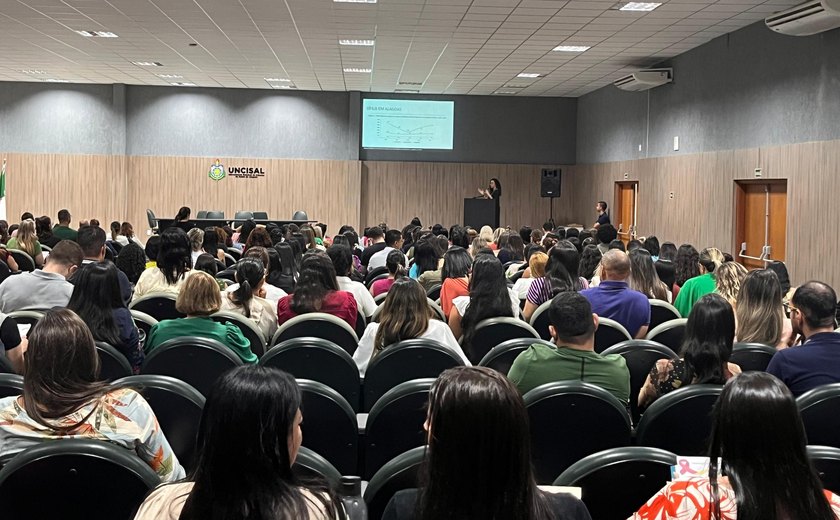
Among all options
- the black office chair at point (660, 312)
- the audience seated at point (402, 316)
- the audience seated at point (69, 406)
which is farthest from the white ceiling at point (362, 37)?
the audience seated at point (69, 406)

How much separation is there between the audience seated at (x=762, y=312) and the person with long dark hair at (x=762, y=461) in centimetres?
336

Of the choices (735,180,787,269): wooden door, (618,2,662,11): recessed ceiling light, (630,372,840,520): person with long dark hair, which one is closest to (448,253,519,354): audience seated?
(630,372,840,520): person with long dark hair

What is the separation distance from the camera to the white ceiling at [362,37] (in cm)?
1241

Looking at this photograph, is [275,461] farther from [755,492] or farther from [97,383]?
[97,383]

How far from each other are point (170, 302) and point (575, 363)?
11.8ft

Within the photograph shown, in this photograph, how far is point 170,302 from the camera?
21.5 ft

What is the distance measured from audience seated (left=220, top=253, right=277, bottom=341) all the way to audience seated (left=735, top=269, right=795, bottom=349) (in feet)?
10.4

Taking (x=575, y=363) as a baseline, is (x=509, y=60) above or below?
above

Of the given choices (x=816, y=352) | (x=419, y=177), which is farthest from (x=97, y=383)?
(x=419, y=177)

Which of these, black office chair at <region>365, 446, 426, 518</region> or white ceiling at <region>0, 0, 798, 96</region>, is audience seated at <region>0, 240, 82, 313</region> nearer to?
black office chair at <region>365, 446, 426, 518</region>

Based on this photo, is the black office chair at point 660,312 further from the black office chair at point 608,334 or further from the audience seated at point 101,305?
the audience seated at point 101,305

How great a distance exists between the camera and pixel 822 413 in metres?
3.44

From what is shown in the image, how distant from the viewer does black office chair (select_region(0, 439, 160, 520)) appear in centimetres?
231

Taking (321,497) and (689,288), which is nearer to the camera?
(321,497)
